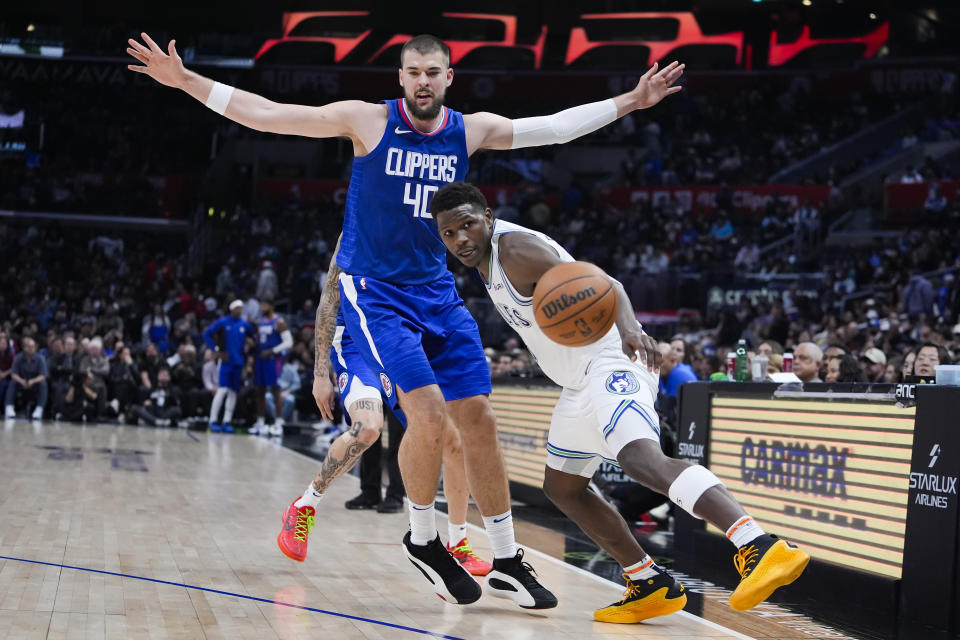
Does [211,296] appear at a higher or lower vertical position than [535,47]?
lower

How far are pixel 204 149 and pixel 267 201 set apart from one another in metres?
3.46

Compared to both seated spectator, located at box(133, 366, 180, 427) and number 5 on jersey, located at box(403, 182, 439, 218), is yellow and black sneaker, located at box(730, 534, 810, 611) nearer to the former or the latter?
number 5 on jersey, located at box(403, 182, 439, 218)

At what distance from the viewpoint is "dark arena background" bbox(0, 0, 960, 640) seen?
187 inches

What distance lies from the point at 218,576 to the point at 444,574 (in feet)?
3.83

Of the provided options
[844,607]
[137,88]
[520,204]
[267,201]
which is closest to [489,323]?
[520,204]

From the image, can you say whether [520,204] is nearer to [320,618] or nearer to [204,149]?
[204,149]

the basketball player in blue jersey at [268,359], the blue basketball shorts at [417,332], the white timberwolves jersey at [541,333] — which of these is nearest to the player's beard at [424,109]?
the white timberwolves jersey at [541,333]

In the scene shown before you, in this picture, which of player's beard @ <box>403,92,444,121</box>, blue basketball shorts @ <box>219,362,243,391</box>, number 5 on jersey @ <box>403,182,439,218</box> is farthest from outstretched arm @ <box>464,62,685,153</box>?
blue basketball shorts @ <box>219,362,243,391</box>

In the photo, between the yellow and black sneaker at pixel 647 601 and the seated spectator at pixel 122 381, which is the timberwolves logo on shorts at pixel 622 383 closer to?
the yellow and black sneaker at pixel 647 601

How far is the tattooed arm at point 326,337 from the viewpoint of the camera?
202 inches

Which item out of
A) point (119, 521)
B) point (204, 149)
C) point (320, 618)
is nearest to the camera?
point (320, 618)

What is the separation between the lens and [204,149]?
31.4 m

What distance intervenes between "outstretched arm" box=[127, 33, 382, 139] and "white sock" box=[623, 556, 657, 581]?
223 cm

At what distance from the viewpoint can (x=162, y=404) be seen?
17.2 metres
